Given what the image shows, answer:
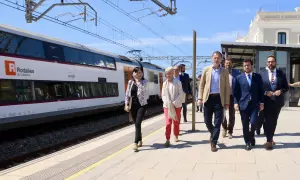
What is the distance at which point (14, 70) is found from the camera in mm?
10281

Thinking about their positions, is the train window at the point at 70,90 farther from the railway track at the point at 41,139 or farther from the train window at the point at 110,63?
the train window at the point at 110,63

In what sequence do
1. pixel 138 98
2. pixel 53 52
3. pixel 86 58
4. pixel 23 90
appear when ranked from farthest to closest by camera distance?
pixel 86 58 → pixel 53 52 → pixel 23 90 → pixel 138 98

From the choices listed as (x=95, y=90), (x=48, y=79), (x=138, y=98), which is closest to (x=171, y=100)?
(x=138, y=98)

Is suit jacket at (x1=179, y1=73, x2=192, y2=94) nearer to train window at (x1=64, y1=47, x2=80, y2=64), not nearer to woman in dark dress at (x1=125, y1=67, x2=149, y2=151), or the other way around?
woman in dark dress at (x1=125, y1=67, x2=149, y2=151)

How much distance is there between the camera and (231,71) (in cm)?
757

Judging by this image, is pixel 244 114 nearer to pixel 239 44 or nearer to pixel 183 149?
pixel 183 149

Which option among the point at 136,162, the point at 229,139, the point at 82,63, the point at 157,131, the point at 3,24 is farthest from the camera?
the point at 82,63

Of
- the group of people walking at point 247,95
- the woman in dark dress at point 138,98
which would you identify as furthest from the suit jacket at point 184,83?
the group of people walking at point 247,95

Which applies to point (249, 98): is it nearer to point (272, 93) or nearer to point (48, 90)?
point (272, 93)

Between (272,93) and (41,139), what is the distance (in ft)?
24.6

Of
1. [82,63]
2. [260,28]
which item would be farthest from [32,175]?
[260,28]

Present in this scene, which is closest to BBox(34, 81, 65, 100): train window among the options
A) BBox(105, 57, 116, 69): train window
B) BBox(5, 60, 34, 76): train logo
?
BBox(5, 60, 34, 76): train logo

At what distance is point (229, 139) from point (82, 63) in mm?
9066

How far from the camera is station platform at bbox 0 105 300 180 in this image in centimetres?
480
